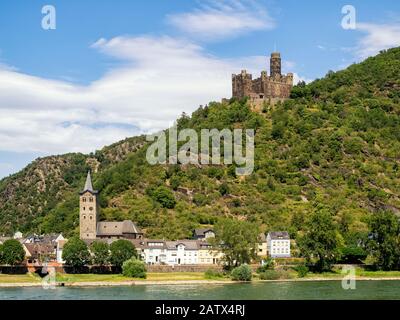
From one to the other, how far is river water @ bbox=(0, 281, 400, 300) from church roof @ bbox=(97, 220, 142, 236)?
3180 centimetres

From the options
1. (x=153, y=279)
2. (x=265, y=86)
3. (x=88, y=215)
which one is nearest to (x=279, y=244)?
(x=153, y=279)

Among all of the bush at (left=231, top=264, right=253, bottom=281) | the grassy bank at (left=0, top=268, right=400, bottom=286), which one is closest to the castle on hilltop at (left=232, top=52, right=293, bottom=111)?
the grassy bank at (left=0, top=268, right=400, bottom=286)

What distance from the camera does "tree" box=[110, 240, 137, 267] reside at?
81.9 meters

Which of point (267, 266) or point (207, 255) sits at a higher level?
point (207, 255)

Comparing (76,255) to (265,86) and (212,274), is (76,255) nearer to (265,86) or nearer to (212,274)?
(212,274)

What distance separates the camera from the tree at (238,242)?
3221 inches

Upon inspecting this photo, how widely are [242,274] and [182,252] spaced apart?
20541 mm

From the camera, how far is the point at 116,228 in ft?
337

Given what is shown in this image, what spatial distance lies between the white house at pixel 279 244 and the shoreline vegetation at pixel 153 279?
44.4 ft

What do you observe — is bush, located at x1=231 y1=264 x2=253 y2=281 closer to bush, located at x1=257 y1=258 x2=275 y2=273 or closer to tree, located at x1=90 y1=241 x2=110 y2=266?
bush, located at x1=257 y1=258 x2=275 y2=273

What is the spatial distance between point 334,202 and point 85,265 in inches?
1667

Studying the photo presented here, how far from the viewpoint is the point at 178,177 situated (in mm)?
120562
